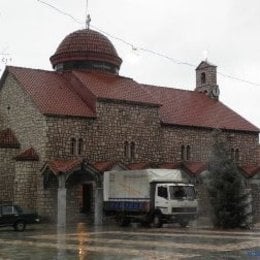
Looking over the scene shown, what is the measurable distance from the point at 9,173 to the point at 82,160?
5.32 meters

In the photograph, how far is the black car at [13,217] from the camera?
92.6 feet

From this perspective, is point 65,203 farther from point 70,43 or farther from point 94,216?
point 70,43

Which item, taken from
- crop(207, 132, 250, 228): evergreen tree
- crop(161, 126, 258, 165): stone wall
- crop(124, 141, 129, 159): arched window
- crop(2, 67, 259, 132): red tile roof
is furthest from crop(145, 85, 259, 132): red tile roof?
crop(207, 132, 250, 228): evergreen tree

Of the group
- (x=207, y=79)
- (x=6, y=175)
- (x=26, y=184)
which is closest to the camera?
(x=26, y=184)

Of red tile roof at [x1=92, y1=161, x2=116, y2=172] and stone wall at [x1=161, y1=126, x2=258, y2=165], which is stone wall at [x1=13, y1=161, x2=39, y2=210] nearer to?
red tile roof at [x1=92, y1=161, x2=116, y2=172]

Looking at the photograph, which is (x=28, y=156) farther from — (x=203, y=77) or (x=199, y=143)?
(x=203, y=77)

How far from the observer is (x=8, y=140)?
3641 centimetres

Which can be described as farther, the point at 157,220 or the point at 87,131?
the point at 87,131

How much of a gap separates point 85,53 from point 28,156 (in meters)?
10.5

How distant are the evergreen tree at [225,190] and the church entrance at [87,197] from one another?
10.5m

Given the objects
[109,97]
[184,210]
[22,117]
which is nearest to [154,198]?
[184,210]

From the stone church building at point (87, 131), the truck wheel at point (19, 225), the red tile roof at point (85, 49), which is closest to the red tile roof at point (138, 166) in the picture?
the stone church building at point (87, 131)

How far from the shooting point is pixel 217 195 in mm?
28172

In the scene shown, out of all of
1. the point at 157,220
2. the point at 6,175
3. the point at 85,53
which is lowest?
the point at 157,220
